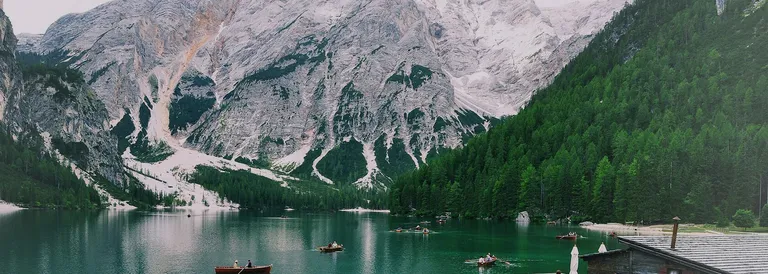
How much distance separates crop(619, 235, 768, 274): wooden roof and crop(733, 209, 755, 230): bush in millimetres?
81519

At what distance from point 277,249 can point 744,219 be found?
3340 inches

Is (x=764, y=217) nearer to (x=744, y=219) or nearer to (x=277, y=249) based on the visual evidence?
(x=744, y=219)

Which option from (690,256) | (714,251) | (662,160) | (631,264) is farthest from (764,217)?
(690,256)

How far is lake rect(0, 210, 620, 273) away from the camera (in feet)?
266

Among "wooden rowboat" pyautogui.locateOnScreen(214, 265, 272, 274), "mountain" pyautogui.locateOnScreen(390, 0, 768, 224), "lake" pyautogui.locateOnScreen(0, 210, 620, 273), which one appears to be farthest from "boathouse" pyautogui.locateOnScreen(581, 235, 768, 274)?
"mountain" pyautogui.locateOnScreen(390, 0, 768, 224)

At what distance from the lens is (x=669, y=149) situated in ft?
476

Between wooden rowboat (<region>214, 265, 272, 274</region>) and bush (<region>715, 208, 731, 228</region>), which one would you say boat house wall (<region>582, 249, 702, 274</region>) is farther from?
bush (<region>715, 208, 731, 228</region>)

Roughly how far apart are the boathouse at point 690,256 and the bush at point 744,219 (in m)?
81.2

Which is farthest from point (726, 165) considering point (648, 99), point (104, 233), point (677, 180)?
point (104, 233)

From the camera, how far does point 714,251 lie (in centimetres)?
4116

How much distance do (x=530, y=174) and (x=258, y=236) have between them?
80338 mm

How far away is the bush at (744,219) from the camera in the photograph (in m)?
117

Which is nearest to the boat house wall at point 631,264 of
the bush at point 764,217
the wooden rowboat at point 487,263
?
the wooden rowboat at point 487,263

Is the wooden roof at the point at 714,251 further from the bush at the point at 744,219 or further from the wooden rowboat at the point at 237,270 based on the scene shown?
the bush at the point at 744,219
